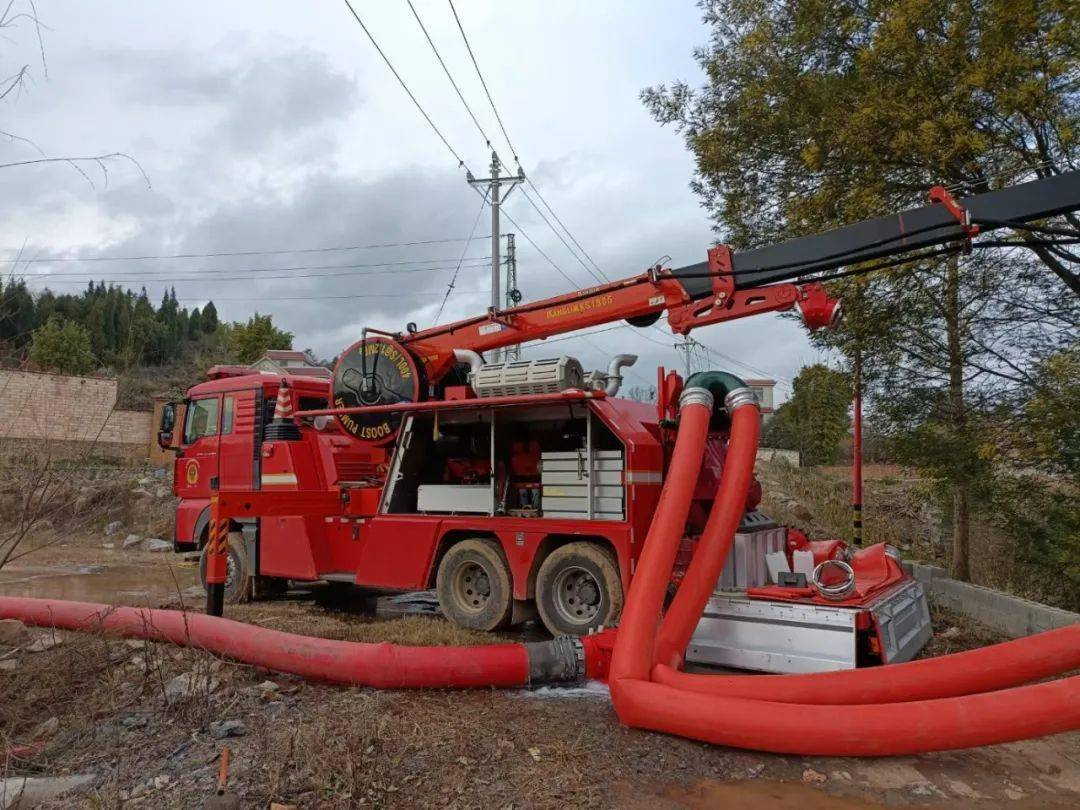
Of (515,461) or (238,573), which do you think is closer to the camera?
(515,461)

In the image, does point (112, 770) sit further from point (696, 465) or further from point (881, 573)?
point (881, 573)

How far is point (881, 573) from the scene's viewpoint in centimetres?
714

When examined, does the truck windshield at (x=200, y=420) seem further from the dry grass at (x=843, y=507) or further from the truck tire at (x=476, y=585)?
the dry grass at (x=843, y=507)

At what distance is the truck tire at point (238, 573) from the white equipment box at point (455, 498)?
262 centimetres

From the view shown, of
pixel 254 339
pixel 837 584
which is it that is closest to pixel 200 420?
pixel 837 584

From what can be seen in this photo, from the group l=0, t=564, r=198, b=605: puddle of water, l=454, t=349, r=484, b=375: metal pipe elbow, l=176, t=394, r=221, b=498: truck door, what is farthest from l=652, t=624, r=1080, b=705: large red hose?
l=176, t=394, r=221, b=498: truck door

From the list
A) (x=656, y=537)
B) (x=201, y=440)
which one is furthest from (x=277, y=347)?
(x=656, y=537)

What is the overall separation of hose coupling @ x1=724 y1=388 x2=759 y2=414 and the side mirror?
26.1 feet

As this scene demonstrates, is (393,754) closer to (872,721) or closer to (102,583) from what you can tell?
(872,721)

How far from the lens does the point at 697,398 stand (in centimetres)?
664

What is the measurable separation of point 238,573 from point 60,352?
5952 millimetres

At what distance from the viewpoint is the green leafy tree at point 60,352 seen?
3.63 meters

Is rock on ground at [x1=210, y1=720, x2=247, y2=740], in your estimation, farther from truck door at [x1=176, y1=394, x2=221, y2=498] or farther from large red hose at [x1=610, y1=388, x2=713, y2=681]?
truck door at [x1=176, y1=394, x2=221, y2=498]

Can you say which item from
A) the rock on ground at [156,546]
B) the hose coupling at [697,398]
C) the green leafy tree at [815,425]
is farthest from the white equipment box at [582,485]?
the green leafy tree at [815,425]
